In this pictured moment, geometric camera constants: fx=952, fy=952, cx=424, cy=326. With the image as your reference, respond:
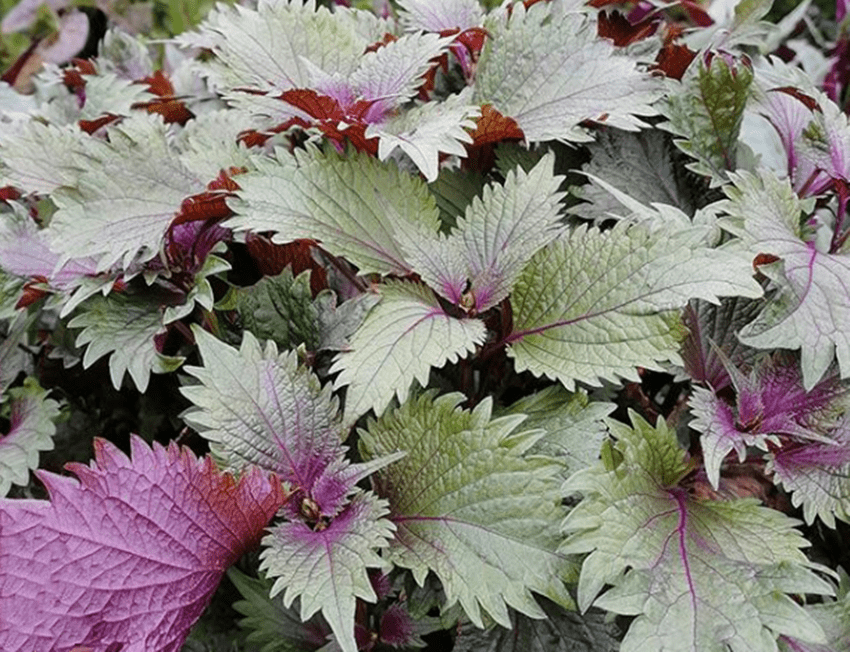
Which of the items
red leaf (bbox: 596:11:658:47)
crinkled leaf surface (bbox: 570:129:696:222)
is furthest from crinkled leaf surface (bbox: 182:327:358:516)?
red leaf (bbox: 596:11:658:47)

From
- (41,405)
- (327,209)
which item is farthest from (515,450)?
(41,405)

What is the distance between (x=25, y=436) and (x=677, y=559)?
1.98ft

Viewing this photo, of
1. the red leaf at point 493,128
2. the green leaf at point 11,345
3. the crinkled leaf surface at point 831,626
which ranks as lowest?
the green leaf at point 11,345

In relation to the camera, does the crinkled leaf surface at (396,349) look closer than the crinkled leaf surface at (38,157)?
Yes

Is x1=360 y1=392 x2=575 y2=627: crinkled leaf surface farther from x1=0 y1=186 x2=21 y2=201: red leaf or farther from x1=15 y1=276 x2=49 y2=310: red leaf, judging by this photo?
x1=0 y1=186 x2=21 y2=201: red leaf

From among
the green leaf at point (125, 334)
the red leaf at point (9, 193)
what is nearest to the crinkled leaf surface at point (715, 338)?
the green leaf at point (125, 334)

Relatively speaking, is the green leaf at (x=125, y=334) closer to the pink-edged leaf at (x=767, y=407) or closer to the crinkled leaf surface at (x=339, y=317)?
the crinkled leaf surface at (x=339, y=317)

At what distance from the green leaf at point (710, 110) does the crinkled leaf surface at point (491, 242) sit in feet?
0.62

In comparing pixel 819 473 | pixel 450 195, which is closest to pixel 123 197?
pixel 450 195

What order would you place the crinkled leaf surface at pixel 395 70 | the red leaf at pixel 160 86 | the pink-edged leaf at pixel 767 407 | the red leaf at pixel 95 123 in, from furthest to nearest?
1. the red leaf at pixel 160 86
2. the red leaf at pixel 95 123
3. the crinkled leaf surface at pixel 395 70
4. the pink-edged leaf at pixel 767 407

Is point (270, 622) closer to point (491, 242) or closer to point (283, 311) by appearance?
point (283, 311)

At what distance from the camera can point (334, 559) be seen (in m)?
0.69

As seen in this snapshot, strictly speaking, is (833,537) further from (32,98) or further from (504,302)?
(32,98)

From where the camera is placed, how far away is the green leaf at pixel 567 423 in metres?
0.75
